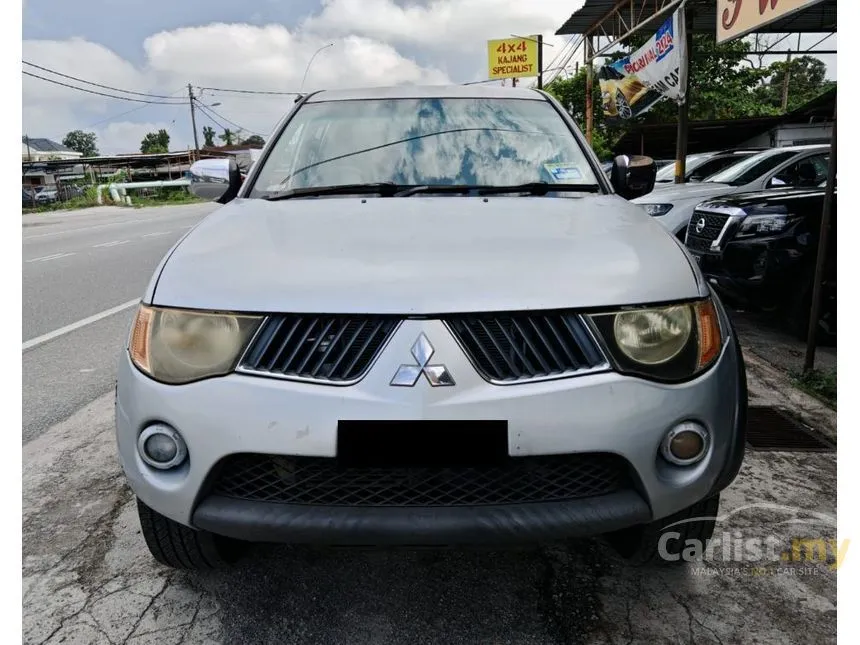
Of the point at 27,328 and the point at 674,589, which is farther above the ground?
the point at 27,328

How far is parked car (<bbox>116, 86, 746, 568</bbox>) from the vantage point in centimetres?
166

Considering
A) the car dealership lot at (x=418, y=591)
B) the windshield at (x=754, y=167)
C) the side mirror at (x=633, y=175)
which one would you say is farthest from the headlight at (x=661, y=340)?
the windshield at (x=754, y=167)

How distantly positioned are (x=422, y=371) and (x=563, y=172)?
4.86 feet

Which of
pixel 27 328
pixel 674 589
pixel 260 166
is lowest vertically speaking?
pixel 674 589

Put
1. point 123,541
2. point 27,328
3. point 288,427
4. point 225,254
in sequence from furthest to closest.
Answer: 1. point 27,328
2. point 123,541
3. point 225,254
4. point 288,427

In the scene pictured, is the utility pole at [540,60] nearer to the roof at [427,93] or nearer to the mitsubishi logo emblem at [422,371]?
the roof at [427,93]

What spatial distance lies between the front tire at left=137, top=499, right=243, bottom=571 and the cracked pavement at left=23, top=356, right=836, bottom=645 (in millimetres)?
135

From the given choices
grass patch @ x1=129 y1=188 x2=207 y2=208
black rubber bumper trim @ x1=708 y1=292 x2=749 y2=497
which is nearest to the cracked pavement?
black rubber bumper trim @ x1=708 y1=292 x2=749 y2=497

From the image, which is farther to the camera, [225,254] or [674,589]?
[674,589]

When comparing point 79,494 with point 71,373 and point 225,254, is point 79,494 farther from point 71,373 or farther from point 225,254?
point 71,373

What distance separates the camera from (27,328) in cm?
594

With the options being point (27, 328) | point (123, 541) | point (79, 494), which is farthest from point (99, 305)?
point (123, 541)

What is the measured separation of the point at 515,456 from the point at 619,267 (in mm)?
612
